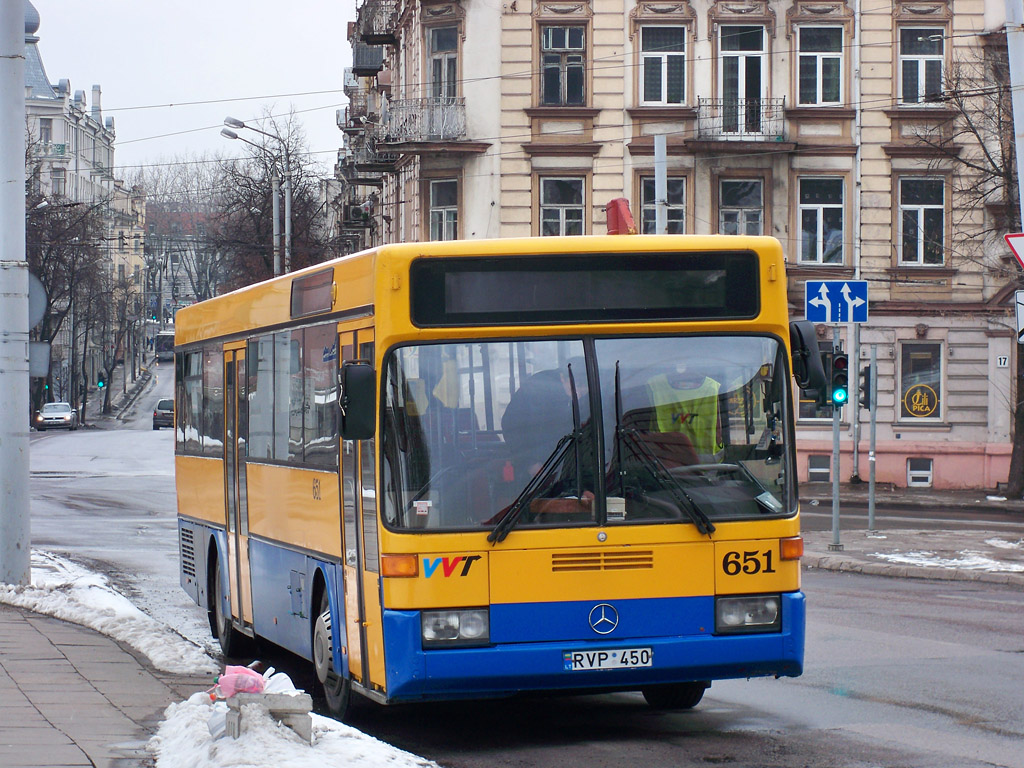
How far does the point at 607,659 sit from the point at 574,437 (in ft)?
3.67

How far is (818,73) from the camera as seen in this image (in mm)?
36281

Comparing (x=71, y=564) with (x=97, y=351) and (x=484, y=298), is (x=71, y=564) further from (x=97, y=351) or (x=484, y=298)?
(x=97, y=351)

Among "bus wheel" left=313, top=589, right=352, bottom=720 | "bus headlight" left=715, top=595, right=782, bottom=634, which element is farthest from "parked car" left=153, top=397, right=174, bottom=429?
"bus headlight" left=715, top=595, right=782, bottom=634

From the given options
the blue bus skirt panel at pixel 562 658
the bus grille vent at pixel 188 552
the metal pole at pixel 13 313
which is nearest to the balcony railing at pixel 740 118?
the metal pole at pixel 13 313

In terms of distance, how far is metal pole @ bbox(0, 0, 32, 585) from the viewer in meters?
14.2

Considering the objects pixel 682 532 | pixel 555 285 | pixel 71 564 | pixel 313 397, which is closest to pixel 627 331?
pixel 555 285

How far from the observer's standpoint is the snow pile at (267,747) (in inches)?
259

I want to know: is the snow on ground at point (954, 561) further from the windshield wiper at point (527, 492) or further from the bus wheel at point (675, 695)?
the windshield wiper at point (527, 492)

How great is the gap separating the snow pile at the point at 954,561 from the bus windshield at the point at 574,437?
10548 mm

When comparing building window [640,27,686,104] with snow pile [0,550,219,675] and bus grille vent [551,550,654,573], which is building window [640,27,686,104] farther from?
bus grille vent [551,550,654,573]

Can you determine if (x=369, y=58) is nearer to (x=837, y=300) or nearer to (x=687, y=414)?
(x=837, y=300)

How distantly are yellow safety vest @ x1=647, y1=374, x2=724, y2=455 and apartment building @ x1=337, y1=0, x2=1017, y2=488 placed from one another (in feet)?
91.7

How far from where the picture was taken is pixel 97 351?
422 feet

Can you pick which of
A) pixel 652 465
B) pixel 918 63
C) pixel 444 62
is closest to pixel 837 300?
pixel 652 465
